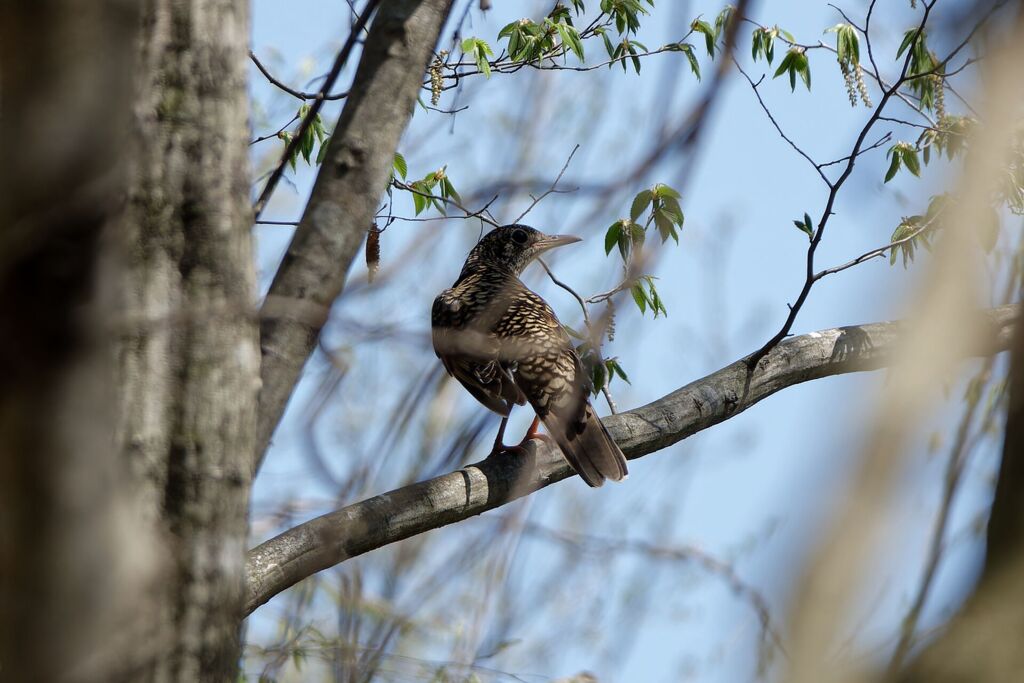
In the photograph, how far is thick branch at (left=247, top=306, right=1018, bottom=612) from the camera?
3.78m

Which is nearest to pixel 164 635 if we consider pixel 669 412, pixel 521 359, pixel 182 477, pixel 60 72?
pixel 182 477

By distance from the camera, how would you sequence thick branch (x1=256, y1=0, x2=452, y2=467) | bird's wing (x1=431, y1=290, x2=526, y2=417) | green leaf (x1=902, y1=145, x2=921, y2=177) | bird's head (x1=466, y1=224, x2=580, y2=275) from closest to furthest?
thick branch (x1=256, y1=0, x2=452, y2=467) → green leaf (x1=902, y1=145, x2=921, y2=177) → bird's wing (x1=431, y1=290, x2=526, y2=417) → bird's head (x1=466, y1=224, x2=580, y2=275)

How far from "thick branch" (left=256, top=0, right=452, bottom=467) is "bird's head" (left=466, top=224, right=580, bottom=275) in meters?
5.08

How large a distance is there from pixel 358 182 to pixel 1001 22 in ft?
4.99

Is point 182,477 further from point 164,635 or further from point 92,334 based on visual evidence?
point 92,334

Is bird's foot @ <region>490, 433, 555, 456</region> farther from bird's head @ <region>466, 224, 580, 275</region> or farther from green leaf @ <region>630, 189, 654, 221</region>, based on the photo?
bird's head @ <region>466, 224, 580, 275</region>

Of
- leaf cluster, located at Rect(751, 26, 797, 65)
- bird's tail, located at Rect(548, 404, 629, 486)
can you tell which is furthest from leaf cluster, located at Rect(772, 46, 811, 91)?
bird's tail, located at Rect(548, 404, 629, 486)

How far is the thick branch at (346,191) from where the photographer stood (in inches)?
106

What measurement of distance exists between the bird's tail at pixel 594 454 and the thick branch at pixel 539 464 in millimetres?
63

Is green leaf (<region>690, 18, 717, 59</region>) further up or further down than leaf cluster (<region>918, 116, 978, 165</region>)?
further up

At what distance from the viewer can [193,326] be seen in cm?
236

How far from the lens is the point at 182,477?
2.32 meters

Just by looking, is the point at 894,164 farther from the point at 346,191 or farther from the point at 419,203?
the point at 346,191

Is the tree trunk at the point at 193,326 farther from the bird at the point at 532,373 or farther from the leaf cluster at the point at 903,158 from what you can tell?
the leaf cluster at the point at 903,158
